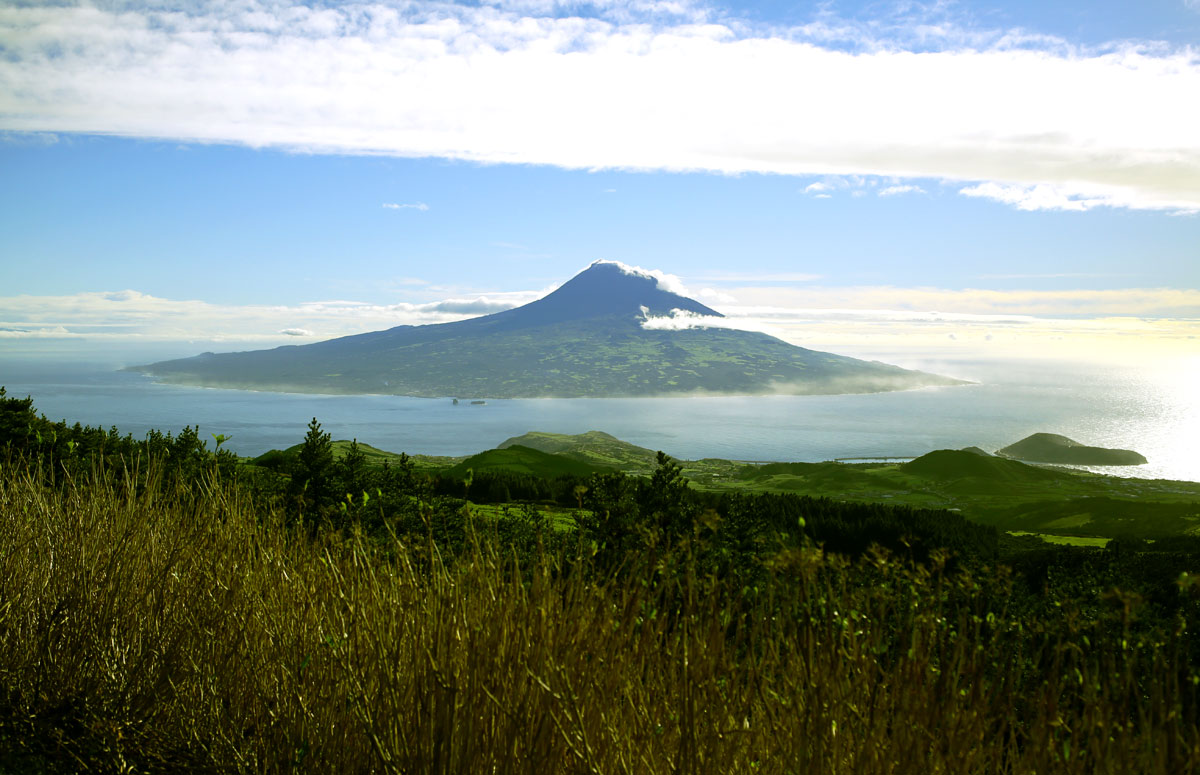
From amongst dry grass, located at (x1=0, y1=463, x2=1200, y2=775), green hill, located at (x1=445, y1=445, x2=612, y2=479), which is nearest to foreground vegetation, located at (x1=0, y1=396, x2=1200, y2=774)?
dry grass, located at (x1=0, y1=463, x2=1200, y2=775)

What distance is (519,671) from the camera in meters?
2.82

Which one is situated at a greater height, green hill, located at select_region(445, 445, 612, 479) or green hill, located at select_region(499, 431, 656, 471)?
green hill, located at select_region(445, 445, 612, 479)

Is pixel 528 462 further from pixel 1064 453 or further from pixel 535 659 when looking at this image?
pixel 1064 453

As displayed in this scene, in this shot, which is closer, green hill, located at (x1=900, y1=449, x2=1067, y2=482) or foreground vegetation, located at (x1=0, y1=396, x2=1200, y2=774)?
foreground vegetation, located at (x1=0, y1=396, x2=1200, y2=774)

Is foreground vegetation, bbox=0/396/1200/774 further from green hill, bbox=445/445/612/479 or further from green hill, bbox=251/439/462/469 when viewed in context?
green hill, bbox=445/445/612/479

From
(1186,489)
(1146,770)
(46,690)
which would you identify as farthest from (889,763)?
(1186,489)

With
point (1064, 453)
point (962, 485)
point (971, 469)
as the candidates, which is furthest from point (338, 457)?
point (1064, 453)

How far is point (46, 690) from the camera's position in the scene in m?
4.84

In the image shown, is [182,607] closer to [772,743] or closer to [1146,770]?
[772,743]

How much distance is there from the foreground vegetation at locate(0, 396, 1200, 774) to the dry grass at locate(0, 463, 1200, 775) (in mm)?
18

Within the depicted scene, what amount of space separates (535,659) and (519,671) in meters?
0.10

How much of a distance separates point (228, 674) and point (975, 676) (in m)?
3.86

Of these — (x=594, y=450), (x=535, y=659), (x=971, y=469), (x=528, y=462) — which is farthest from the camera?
(x=594, y=450)

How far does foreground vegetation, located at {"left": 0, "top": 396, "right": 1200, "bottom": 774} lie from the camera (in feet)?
7.93
